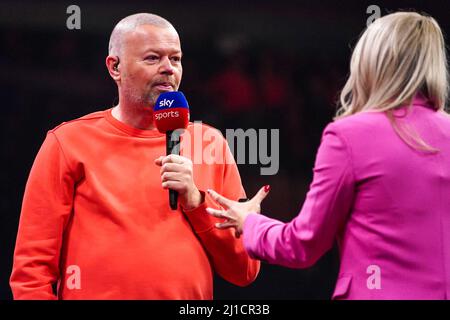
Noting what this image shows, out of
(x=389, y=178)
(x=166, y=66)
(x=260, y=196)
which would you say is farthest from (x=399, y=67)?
(x=166, y=66)

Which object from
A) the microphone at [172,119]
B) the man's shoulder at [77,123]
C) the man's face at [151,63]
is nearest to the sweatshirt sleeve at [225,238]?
the microphone at [172,119]

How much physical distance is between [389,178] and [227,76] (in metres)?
1.87

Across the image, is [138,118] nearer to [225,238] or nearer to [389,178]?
[225,238]

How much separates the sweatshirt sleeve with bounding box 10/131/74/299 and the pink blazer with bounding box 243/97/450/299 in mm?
690

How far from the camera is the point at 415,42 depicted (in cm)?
148

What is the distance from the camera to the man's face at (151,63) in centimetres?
194

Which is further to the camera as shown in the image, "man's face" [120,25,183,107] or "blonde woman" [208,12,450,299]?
"man's face" [120,25,183,107]

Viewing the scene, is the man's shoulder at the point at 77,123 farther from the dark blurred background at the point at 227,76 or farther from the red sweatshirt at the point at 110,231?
the dark blurred background at the point at 227,76

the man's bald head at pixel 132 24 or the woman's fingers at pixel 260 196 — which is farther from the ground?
the man's bald head at pixel 132 24

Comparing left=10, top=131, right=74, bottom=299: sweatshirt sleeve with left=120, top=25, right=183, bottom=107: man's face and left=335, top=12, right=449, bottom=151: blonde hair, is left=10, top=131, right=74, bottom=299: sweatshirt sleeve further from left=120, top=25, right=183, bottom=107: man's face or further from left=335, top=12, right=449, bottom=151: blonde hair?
left=335, top=12, right=449, bottom=151: blonde hair

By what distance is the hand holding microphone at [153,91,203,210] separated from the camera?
173cm

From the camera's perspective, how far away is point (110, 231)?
184 cm

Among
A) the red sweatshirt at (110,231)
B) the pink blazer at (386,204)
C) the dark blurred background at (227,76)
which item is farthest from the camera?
the dark blurred background at (227,76)

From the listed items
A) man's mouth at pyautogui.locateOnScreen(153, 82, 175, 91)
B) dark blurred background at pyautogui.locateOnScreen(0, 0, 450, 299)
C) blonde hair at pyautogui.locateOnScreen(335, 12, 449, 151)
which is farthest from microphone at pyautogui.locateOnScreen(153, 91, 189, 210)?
dark blurred background at pyautogui.locateOnScreen(0, 0, 450, 299)
